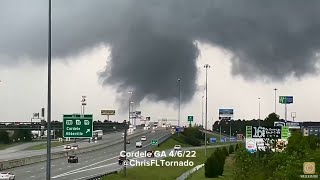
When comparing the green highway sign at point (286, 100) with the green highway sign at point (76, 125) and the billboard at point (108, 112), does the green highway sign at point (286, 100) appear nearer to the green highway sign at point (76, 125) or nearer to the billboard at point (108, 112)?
the billboard at point (108, 112)

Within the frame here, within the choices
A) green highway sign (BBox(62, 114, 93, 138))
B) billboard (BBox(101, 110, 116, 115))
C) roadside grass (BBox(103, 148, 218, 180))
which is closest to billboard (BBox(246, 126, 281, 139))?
roadside grass (BBox(103, 148, 218, 180))

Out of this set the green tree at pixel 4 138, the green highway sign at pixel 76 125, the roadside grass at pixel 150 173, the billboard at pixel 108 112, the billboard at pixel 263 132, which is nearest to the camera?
the green highway sign at pixel 76 125

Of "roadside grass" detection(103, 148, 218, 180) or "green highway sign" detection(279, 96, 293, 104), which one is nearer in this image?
"roadside grass" detection(103, 148, 218, 180)

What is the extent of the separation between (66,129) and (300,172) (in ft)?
67.2

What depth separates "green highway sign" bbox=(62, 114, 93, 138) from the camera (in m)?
45.3

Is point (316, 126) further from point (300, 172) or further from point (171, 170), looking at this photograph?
point (300, 172)

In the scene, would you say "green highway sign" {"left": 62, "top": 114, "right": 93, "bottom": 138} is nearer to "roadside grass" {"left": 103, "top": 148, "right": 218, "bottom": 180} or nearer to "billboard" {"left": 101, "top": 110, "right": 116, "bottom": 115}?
"roadside grass" {"left": 103, "top": 148, "right": 218, "bottom": 180}

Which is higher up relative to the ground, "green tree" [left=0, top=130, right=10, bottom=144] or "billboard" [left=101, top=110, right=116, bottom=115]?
"billboard" [left=101, top=110, right=116, bottom=115]

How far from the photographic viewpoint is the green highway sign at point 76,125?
45.3 metres

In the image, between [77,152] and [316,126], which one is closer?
[77,152]

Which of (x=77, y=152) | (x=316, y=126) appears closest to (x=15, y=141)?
(x=77, y=152)

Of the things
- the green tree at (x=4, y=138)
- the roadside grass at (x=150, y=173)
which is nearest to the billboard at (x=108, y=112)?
the roadside grass at (x=150, y=173)

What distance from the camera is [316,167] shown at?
31172mm

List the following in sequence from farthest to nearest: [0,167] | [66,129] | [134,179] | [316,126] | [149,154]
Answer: [316,126]
[149,154]
[0,167]
[134,179]
[66,129]
